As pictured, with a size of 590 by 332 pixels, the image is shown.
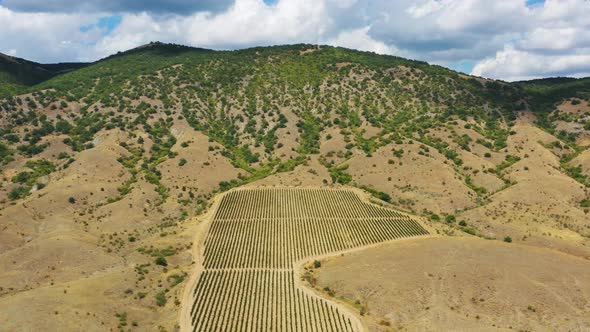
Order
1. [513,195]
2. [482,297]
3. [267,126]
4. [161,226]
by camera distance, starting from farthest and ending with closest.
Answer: [267,126] < [513,195] < [161,226] < [482,297]

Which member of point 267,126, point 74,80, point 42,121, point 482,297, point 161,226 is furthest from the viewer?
point 74,80

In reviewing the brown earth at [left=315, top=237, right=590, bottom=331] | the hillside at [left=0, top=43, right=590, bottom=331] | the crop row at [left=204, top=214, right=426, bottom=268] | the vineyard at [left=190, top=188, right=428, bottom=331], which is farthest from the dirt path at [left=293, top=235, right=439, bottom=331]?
the hillside at [left=0, top=43, right=590, bottom=331]

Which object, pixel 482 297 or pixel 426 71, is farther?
pixel 426 71

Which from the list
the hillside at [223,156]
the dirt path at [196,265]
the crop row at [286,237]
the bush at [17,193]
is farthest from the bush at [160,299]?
the bush at [17,193]

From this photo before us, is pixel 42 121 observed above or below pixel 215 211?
above

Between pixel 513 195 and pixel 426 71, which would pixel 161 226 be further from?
pixel 426 71

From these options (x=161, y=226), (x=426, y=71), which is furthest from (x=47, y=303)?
(x=426, y=71)

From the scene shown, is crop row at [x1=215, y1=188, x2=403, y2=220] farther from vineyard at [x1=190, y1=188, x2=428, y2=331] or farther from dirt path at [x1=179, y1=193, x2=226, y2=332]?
dirt path at [x1=179, y1=193, x2=226, y2=332]
